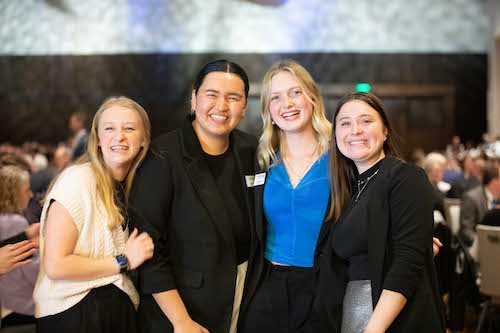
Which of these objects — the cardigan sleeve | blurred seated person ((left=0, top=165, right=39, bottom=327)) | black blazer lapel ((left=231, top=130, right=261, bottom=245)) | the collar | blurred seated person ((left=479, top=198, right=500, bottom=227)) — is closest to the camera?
the cardigan sleeve

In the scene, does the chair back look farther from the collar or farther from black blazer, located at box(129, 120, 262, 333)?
black blazer, located at box(129, 120, 262, 333)

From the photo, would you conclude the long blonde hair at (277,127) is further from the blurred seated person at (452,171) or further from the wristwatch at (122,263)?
the blurred seated person at (452,171)

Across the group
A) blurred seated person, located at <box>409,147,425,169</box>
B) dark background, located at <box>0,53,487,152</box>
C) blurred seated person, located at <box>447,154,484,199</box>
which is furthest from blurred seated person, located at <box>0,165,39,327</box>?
blurred seated person, located at <box>409,147,425,169</box>

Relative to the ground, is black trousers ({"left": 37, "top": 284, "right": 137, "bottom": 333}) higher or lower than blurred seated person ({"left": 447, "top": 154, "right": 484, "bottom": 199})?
lower

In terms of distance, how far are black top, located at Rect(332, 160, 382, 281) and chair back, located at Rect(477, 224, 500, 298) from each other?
2345mm

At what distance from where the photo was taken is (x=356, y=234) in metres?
2.07

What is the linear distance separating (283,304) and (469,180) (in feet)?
12.9

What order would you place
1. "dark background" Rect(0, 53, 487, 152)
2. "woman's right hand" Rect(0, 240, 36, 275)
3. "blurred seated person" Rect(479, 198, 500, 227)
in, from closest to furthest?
"woman's right hand" Rect(0, 240, 36, 275) → "blurred seated person" Rect(479, 198, 500, 227) → "dark background" Rect(0, 53, 487, 152)

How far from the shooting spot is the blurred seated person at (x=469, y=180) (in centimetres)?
555

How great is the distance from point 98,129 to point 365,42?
9.17m

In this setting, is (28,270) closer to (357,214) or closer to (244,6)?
(357,214)

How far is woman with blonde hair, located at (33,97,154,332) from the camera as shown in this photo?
6.49 ft

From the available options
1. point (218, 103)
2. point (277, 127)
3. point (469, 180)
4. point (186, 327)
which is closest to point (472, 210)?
point (469, 180)

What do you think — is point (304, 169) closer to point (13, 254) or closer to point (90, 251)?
point (90, 251)
